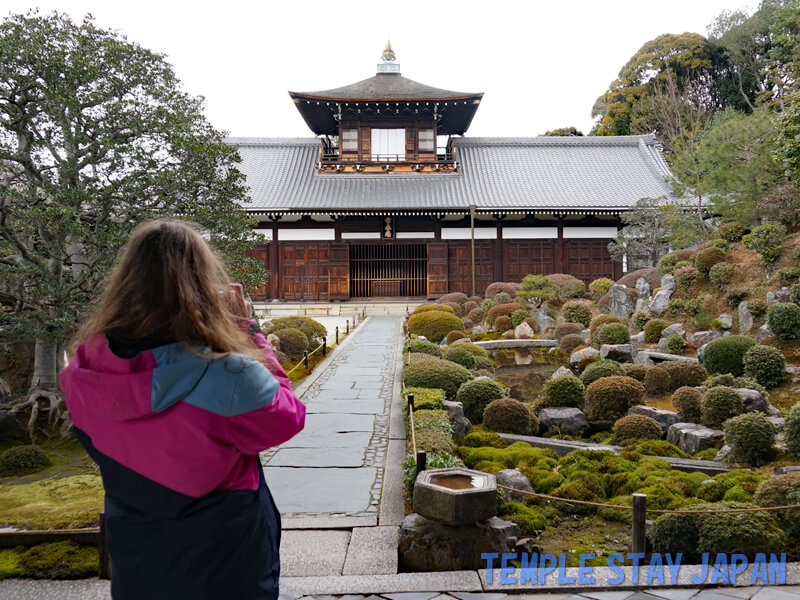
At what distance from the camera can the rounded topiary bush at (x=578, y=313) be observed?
45.9 feet

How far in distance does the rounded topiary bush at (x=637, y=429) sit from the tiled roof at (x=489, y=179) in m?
14.2

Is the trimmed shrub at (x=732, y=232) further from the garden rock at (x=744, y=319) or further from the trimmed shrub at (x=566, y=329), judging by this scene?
the trimmed shrub at (x=566, y=329)

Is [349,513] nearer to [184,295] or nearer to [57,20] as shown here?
[184,295]

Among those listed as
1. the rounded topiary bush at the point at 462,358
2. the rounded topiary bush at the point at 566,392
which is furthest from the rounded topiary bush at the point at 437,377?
the rounded topiary bush at the point at 462,358

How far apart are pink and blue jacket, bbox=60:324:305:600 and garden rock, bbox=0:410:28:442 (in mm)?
7002

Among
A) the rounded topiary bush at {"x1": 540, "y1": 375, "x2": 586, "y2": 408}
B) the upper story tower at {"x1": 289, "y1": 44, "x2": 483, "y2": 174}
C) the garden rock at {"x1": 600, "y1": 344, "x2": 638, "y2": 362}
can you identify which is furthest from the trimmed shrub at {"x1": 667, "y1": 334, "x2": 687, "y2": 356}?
the upper story tower at {"x1": 289, "y1": 44, "x2": 483, "y2": 174}

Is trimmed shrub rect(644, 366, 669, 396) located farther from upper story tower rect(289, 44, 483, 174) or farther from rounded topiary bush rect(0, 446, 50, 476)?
upper story tower rect(289, 44, 483, 174)

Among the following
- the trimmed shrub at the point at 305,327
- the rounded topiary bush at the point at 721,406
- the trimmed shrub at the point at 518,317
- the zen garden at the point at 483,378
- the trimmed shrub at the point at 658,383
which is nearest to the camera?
the zen garden at the point at 483,378

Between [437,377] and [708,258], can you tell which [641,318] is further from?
[437,377]

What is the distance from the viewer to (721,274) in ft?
39.2

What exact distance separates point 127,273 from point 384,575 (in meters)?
2.37

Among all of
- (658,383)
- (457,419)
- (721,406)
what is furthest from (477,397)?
(658,383)

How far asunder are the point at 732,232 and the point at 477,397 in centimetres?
940

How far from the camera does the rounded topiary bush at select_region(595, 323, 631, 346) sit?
1148 centimetres
